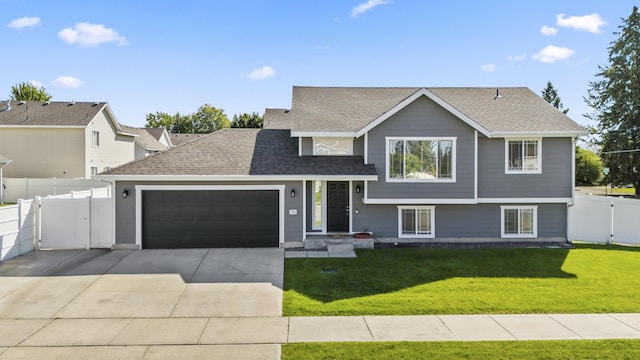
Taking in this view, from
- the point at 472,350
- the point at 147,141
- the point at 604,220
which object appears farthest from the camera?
the point at 147,141

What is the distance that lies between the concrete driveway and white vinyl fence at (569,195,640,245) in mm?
12697

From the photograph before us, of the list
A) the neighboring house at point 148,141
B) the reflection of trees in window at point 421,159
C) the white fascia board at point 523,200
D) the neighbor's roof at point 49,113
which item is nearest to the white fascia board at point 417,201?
the white fascia board at point 523,200

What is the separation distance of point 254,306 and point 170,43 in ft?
55.1

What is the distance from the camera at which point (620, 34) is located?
33.8 m

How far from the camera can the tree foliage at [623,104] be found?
108ft

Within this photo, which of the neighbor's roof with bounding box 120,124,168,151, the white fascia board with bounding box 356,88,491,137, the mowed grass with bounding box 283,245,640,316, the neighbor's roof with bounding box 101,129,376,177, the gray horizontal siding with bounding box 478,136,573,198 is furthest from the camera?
the neighbor's roof with bounding box 120,124,168,151

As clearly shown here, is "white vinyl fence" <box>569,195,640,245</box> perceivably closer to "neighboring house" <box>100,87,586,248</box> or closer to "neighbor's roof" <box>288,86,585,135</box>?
"neighboring house" <box>100,87,586,248</box>

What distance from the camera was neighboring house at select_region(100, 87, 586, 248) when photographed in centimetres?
1480

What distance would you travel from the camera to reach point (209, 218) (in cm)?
1488

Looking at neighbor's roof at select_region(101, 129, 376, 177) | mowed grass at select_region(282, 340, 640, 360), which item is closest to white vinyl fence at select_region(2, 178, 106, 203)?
neighbor's roof at select_region(101, 129, 376, 177)

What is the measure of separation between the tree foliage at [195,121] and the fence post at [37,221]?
64554 millimetres

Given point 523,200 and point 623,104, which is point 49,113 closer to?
point 523,200

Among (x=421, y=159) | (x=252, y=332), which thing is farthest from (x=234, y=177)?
(x=252, y=332)

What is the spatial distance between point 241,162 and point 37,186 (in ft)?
67.9
